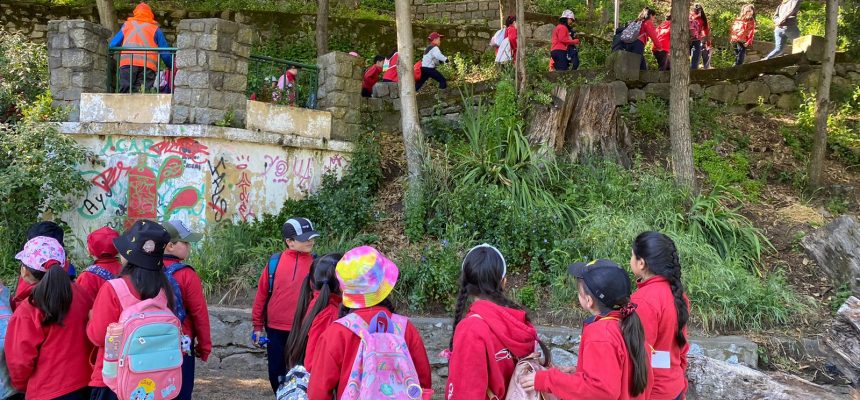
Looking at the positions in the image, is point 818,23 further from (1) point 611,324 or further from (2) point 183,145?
(1) point 611,324

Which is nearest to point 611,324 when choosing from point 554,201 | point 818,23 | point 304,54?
point 554,201

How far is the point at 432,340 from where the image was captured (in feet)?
23.4

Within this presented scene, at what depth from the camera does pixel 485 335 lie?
3410mm

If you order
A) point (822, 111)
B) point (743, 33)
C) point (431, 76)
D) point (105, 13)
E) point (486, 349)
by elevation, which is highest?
point (743, 33)

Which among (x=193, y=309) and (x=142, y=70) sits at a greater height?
(x=142, y=70)

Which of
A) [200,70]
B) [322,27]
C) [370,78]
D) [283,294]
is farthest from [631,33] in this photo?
[283,294]

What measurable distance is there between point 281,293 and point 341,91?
4777 mm

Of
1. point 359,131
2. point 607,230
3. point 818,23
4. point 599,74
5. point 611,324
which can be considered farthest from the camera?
point 818,23

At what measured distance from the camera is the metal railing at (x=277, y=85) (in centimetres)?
937

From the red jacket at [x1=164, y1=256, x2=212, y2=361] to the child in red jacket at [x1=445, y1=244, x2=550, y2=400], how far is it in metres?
1.74

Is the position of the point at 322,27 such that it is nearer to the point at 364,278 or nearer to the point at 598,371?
the point at 364,278

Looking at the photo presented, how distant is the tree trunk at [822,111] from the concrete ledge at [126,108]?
836cm

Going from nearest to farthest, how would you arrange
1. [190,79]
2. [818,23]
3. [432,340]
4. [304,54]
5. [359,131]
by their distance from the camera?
[432,340] < [190,79] < [359,131] < [304,54] < [818,23]

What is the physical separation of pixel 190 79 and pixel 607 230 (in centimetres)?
502
